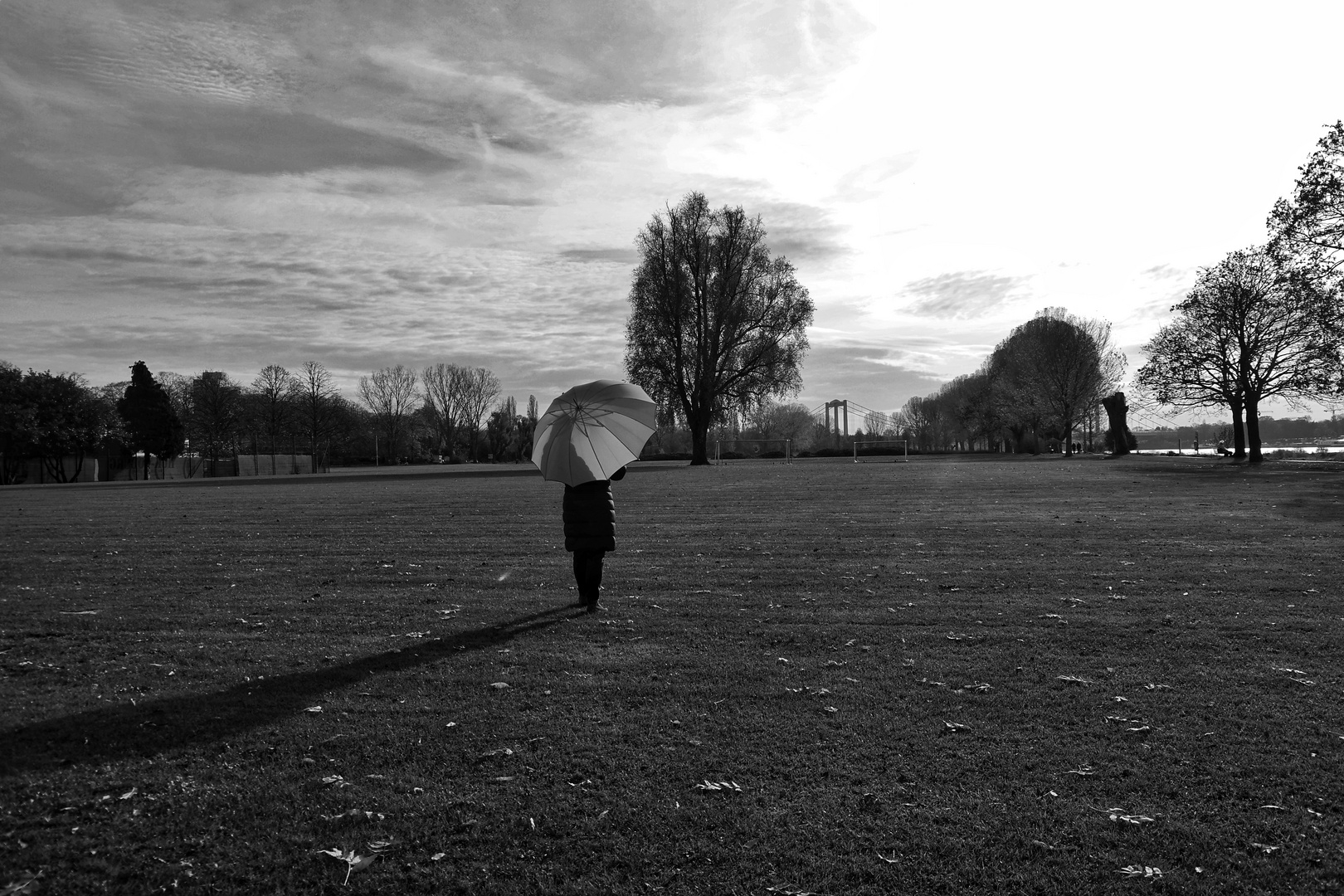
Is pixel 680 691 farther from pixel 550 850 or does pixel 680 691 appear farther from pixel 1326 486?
pixel 1326 486

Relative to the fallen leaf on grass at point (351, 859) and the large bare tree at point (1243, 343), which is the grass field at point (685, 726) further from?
the large bare tree at point (1243, 343)

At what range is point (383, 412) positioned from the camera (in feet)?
398

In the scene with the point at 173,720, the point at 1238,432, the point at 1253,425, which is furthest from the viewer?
the point at 1238,432

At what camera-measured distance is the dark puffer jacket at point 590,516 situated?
9539 millimetres

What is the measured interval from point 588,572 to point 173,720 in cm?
462

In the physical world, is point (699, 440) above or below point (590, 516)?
above

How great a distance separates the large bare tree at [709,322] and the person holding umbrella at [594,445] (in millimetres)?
45504

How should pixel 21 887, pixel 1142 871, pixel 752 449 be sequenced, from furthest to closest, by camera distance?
1. pixel 752 449
2. pixel 1142 871
3. pixel 21 887

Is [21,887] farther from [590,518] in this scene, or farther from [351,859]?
[590,518]

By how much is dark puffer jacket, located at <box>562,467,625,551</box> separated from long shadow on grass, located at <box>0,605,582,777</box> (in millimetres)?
2365

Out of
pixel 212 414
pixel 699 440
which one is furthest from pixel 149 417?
pixel 699 440

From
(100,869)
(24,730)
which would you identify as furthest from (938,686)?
(24,730)

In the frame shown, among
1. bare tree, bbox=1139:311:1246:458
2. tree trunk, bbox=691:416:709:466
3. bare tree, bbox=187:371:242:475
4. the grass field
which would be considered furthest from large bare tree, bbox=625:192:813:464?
bare tree, bbox=187:371:242:475

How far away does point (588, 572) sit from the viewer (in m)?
9.79
